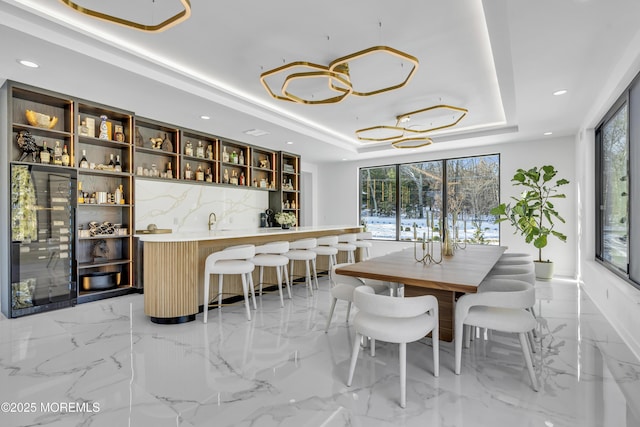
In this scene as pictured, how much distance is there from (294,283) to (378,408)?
3.57 metres

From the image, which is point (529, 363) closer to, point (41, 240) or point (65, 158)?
point (41, 240)

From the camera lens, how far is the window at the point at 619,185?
134 inches

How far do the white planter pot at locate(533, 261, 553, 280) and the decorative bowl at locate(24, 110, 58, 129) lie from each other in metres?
7.82

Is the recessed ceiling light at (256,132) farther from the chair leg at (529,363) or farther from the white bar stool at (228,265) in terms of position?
the chair leg at (529,363)

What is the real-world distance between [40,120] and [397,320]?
471 cm

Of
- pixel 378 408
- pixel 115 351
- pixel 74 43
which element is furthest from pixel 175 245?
pixel 378 408

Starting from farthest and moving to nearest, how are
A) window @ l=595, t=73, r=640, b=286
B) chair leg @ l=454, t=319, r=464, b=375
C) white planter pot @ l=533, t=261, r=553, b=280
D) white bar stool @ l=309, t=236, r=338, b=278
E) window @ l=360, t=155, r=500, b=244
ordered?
window @ l=360, t=155, r=500, b=244
white planter pot @ l=533, t=261, r=553, b=280
white bar stool @ l=309, t=236, r=338, b=278
window @ l=595, t=73, r=640, b=286
chair leg @ l=454, t=319, r=464, b=375

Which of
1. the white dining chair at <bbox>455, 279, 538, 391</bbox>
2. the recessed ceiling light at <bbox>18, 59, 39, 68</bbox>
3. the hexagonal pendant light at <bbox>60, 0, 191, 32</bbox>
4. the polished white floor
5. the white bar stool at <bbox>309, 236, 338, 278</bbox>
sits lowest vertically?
the polished white floor

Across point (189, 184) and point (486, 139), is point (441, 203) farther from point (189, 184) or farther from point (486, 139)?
point (189, 184)

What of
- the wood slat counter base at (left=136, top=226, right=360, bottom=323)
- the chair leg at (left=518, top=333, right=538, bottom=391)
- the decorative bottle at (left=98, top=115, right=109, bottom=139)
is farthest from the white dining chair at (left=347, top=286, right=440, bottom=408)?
the decorative bottle at (left=98, top=115, right=109, bottom=139)

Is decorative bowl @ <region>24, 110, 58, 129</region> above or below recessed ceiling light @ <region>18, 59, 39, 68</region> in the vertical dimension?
below

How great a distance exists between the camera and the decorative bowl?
3932mm

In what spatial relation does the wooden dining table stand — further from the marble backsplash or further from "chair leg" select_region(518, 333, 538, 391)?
the marble backsplash

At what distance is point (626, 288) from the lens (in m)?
3.34
